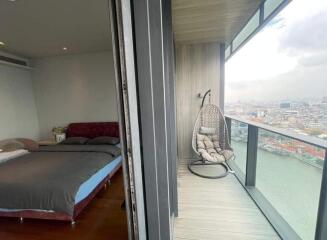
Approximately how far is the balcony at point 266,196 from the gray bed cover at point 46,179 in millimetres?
1278

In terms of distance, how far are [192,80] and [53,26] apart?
2688mm

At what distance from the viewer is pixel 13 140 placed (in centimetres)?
399

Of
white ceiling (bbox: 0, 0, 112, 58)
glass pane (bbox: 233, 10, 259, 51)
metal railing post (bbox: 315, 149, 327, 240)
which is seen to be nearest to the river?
metal railing post (bbox: 315, 149, 327, 240)

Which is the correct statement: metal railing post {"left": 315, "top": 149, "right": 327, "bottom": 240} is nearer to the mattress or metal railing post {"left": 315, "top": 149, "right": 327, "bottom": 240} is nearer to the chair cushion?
the chair cushion

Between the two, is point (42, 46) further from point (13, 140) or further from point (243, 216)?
point (243, 216)

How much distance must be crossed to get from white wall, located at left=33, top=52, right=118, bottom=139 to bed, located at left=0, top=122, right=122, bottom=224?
1.63m

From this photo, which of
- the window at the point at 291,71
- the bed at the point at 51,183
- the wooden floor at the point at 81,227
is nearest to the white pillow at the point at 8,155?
the bed at the point at 51,183

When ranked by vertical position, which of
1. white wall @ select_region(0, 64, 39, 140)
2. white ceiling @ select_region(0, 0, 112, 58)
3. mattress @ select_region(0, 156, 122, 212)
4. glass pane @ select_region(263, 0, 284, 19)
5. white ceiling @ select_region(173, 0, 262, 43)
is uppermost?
white ceiling @ select_region(0, 0, 112, 58)

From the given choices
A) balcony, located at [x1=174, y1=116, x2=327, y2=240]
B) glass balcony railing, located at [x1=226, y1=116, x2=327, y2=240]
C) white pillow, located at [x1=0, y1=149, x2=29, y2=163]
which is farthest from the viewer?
white pillow, located at [x1=0, y1=149, x2=29, y2=163]

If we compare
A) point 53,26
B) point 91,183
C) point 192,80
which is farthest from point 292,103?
point 53,26

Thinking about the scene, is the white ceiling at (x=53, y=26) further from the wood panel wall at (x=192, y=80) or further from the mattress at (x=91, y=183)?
the mattress at (x=91, y=183)

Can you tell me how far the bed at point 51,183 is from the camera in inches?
76.6

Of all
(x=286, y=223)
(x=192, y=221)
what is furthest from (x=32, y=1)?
(x=286, y=223)

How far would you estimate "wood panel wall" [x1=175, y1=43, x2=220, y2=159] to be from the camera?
12.2ft
